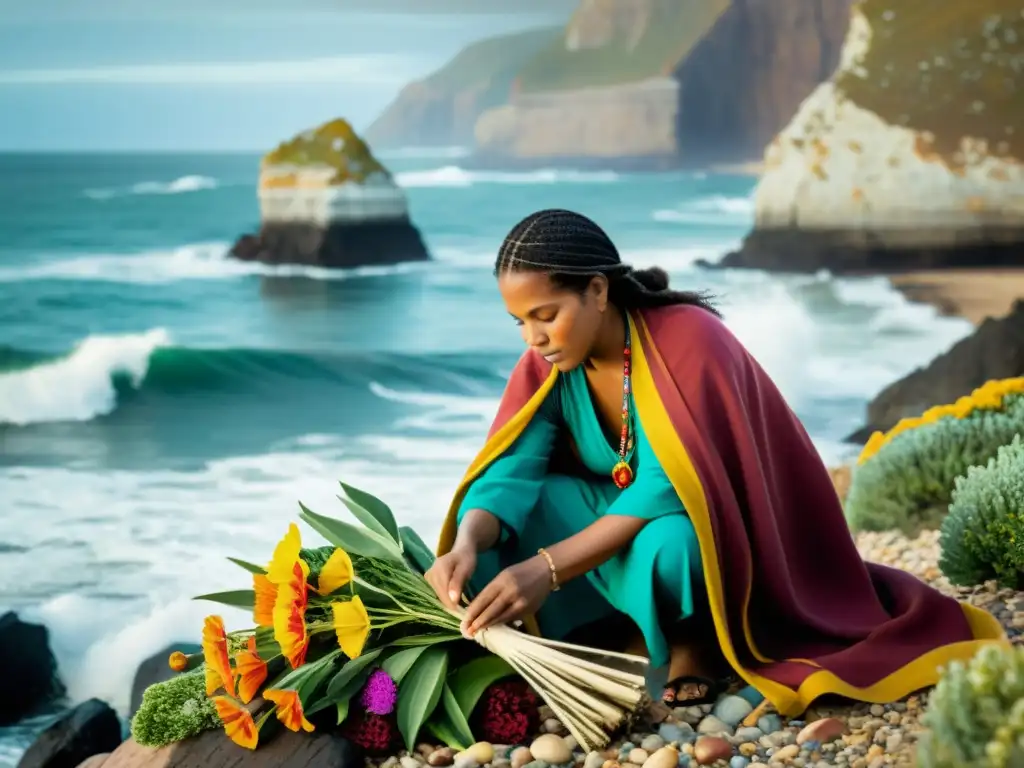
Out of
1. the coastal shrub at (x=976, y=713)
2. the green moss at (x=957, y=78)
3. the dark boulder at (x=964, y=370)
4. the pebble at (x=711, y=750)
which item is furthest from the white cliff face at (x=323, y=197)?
the coastal shrub at (x=976, y=713)

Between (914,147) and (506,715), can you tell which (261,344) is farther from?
(506,715)

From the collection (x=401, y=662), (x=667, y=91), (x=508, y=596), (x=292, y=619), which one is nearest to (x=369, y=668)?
(x=401, y=662)

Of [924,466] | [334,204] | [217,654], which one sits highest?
[334,204]

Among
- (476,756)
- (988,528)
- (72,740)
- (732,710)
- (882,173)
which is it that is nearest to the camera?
(476,756)

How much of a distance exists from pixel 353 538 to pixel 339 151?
8143 millimetres

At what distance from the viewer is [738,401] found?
2.94 metres

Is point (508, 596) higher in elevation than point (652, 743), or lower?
higher

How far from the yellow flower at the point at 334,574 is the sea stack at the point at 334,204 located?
814 centimetres

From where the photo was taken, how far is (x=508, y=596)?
2775 mm

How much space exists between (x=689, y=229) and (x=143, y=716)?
30.3 ft

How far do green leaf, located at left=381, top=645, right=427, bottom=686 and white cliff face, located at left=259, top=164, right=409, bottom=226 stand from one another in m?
8.24

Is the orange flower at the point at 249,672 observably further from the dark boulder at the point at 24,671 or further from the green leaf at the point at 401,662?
the dark boulder at the point at 24,671

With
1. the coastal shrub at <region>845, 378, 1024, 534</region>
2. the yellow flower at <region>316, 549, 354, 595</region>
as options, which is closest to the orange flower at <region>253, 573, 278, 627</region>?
the yellow flower at <region>316, 549, 354, 595</region>

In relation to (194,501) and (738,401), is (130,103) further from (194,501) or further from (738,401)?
(738,401)
